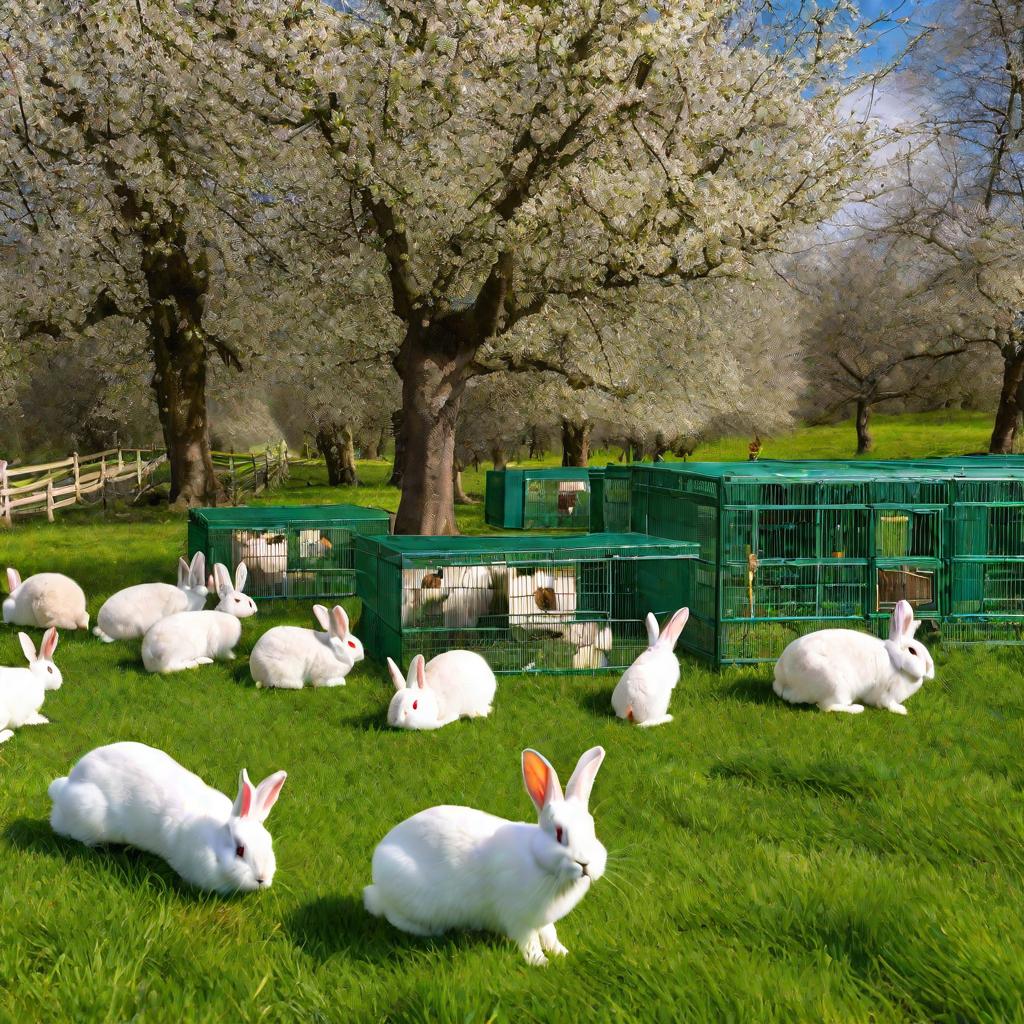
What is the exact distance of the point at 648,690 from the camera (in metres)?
9.76

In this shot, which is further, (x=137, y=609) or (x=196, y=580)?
(x=196, y=580)

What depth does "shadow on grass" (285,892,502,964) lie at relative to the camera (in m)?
5.19

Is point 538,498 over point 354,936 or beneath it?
beneath

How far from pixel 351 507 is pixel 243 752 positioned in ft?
28.9

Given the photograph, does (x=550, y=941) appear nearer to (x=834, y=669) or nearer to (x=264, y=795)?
(x=264, y=795)

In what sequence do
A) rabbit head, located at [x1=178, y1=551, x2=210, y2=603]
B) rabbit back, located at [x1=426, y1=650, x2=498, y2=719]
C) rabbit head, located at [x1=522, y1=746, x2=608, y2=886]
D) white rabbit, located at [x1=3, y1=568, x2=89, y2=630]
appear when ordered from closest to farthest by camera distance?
rabbit head, located at [x1=522, y1=746, x2=608, y2=886] < rabbit back, located at [x1=426, y1=650, x2=498, y2=719] < rabbit head, located at [x1=178, y1=551, x2=210, y2=603] < white rabbit, located at [x1=3, y1=568, x2=89, y2=630]

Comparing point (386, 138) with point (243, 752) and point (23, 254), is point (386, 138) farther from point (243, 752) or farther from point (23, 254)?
point (23, 254)

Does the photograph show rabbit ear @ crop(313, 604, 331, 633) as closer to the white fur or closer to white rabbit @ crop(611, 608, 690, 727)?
the white fur

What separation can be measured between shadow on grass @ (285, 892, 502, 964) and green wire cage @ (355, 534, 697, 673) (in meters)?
5.77

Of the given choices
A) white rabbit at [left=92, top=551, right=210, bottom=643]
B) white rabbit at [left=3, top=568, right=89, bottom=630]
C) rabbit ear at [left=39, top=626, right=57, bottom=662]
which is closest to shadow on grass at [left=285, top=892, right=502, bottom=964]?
rabbit ear at [left=39, top=626, right=57, bottom=662]

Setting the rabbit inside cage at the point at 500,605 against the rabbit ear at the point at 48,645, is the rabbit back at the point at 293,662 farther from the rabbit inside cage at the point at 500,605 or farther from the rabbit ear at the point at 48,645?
the rabbit ear at the point at 48,645

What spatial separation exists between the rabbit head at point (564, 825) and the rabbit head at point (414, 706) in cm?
451

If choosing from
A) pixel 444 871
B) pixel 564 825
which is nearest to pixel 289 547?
pixel 444 871

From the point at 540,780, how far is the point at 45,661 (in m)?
6.31
